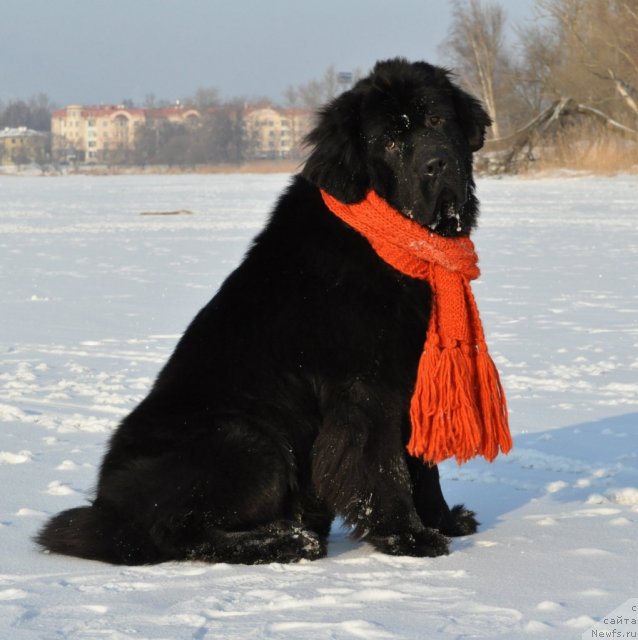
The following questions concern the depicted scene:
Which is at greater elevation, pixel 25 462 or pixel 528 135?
pixel 528 135

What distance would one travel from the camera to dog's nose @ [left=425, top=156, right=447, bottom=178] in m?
3.41

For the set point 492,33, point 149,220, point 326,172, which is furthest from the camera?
point 492,33

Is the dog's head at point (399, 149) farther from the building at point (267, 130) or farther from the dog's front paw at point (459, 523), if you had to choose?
the building at point (267, 130)

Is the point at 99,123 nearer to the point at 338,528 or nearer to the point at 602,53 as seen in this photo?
the point at 602,53

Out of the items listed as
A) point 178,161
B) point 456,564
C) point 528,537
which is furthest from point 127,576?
point 178,161

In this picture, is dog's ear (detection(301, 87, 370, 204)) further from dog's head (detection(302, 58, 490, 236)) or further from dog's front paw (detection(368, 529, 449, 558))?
dog's front paw (detection(368, 529, 449, 558))

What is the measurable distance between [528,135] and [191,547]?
3801cm

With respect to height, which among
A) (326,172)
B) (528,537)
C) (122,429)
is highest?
(326,172)

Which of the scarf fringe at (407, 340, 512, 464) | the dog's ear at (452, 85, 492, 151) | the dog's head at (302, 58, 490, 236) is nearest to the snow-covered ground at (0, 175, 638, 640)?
the scarf fringe at (407, 340, 512, 464)

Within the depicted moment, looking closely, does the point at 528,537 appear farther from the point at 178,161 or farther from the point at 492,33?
the point at 178,161

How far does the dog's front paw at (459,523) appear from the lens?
12.1 ft

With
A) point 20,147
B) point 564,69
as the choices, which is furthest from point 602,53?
point 20,147

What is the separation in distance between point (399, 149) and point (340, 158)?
199 mm

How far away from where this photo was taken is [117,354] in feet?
23.7
